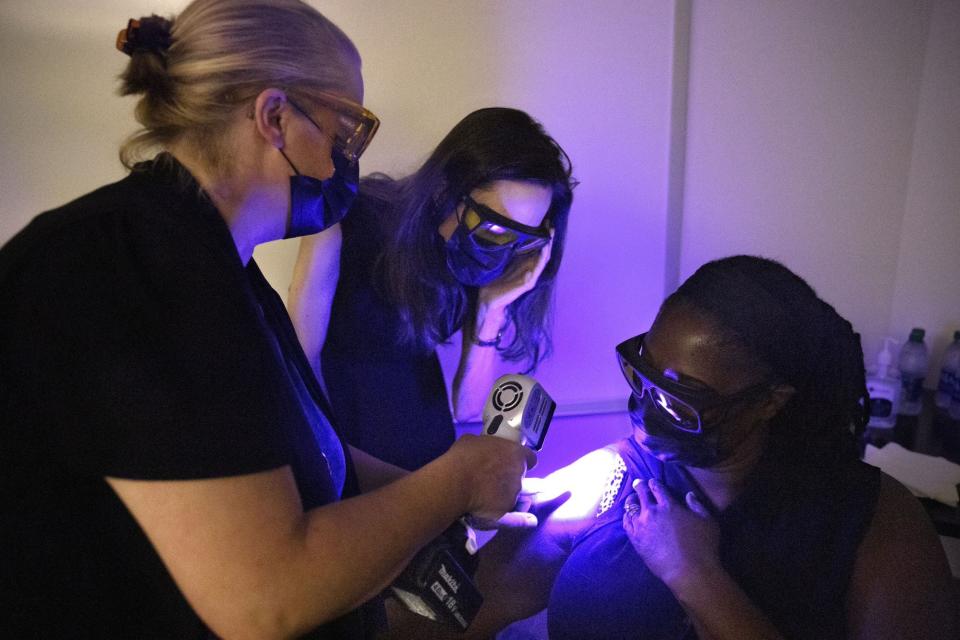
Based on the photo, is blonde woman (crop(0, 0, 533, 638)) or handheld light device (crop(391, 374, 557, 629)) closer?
blonde woman (crop(0, 0, 533, 638))

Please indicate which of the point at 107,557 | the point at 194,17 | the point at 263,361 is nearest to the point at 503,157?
the point at 194,17

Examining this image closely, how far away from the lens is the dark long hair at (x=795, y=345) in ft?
4.21

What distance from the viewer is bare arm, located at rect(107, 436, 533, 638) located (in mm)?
664

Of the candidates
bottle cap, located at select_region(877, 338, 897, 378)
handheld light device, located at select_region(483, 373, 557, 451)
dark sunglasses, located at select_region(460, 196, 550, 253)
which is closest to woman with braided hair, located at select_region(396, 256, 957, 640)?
handheld light device, located at select_region(483, 373, 557, 451)

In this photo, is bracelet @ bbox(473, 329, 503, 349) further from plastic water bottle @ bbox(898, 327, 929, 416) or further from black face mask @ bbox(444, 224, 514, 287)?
plastic water bottle @ bbox(898, 327, 929, 416)

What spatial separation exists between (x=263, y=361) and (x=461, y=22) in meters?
1.56

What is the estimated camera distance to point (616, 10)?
6.50 feet

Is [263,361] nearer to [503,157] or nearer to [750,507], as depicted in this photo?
[503,157]

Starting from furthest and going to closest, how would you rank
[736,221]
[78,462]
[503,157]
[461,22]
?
[736,221] < [461,22] < [503,157] < [78,462]

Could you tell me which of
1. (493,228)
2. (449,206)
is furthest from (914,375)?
(449,206)

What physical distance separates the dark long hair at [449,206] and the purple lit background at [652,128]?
0.33 meters

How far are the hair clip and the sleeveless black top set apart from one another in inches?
56.2

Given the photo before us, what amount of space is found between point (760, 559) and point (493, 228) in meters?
1.07

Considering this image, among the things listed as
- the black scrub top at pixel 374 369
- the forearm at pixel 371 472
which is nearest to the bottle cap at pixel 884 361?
the black scrub top at pixel 374 369
